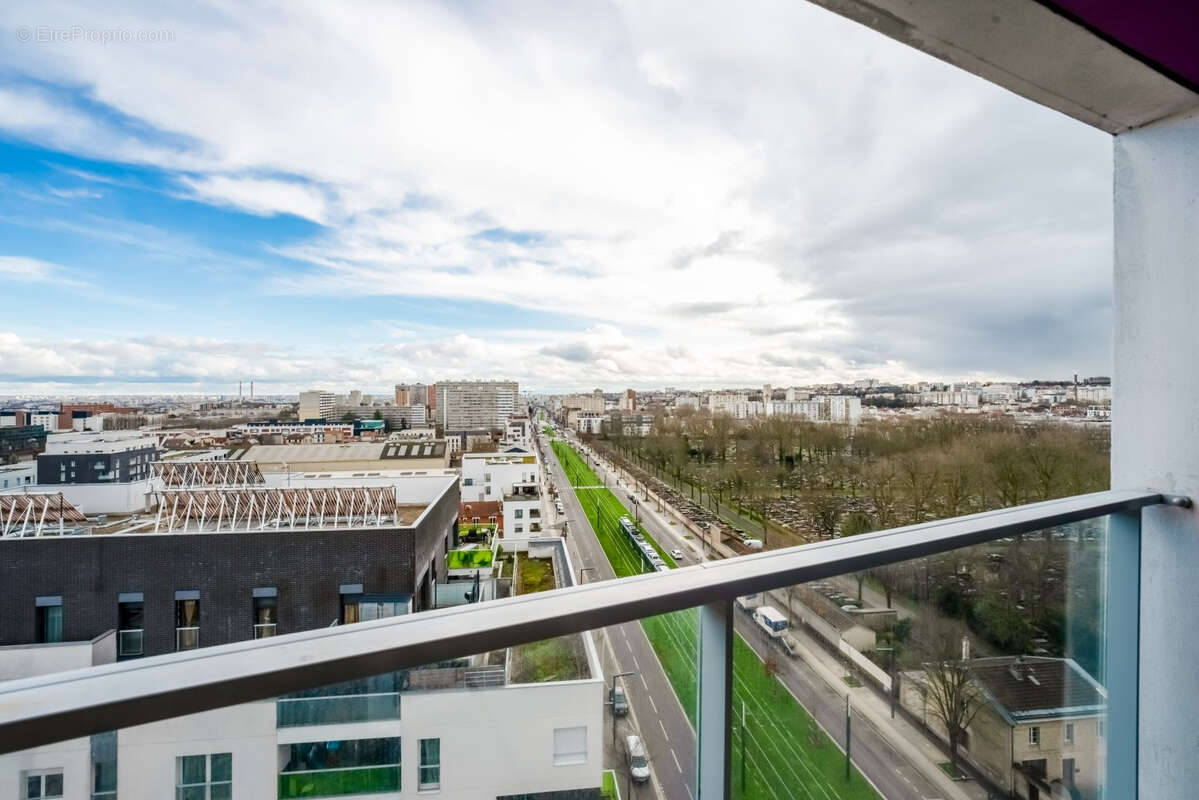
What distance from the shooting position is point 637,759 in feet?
2.31

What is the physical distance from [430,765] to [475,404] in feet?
19.3

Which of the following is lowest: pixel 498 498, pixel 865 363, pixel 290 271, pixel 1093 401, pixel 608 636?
pixel 498 498

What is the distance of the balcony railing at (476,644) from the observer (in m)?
0.40

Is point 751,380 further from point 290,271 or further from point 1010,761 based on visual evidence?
point 290,271

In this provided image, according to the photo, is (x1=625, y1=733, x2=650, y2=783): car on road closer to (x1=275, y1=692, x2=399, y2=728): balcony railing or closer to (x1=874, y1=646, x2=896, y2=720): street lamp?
(x1=275, y1=692, x2=399, y2=728): balcony railing

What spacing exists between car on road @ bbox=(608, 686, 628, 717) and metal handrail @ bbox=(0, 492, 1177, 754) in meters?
0.13

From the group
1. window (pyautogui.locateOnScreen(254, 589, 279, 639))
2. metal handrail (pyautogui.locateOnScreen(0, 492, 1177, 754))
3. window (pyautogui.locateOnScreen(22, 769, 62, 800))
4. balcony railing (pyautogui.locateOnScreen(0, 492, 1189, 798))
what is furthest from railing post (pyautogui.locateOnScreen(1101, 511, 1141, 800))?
window (pyautogui.locateOnScreen(254, 589, 279, 639))

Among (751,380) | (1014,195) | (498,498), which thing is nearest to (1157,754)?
(1014,195)

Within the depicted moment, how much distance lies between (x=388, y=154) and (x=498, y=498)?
331cm

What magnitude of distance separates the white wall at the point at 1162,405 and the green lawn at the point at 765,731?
2.81ft

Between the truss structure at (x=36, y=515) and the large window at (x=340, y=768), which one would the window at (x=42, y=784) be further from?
the truss structure at (x=36, y=515)

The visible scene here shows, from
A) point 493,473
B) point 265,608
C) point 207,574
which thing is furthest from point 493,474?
point 207,574

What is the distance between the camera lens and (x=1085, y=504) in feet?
3.69

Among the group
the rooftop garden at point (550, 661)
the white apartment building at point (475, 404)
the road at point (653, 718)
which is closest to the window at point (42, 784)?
the rooftop garden at point (550, 661)
